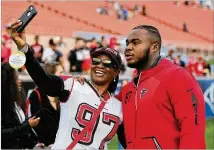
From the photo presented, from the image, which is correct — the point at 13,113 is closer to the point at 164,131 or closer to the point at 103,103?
the point at 103,103

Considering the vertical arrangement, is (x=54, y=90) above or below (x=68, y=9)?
below

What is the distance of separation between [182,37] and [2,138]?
97.2 ft

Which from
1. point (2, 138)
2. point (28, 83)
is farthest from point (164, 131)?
point (28, 83)

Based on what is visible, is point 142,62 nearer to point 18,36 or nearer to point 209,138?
point 18,36

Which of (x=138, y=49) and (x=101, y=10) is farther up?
(x=101, y=10)

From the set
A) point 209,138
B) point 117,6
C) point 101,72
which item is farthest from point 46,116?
point 117,6

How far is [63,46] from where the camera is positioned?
20766mm

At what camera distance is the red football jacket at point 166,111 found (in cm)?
300

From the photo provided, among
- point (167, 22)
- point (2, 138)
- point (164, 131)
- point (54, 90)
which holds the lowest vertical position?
point (2, 138)

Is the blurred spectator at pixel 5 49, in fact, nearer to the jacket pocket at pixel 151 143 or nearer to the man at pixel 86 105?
the man at pixel 86 105

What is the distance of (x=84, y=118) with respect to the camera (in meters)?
3.49

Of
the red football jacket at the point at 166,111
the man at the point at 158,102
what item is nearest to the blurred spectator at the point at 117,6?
the man at the point at 158,102

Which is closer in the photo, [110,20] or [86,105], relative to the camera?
[86,105]

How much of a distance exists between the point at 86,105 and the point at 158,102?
0.60 m
